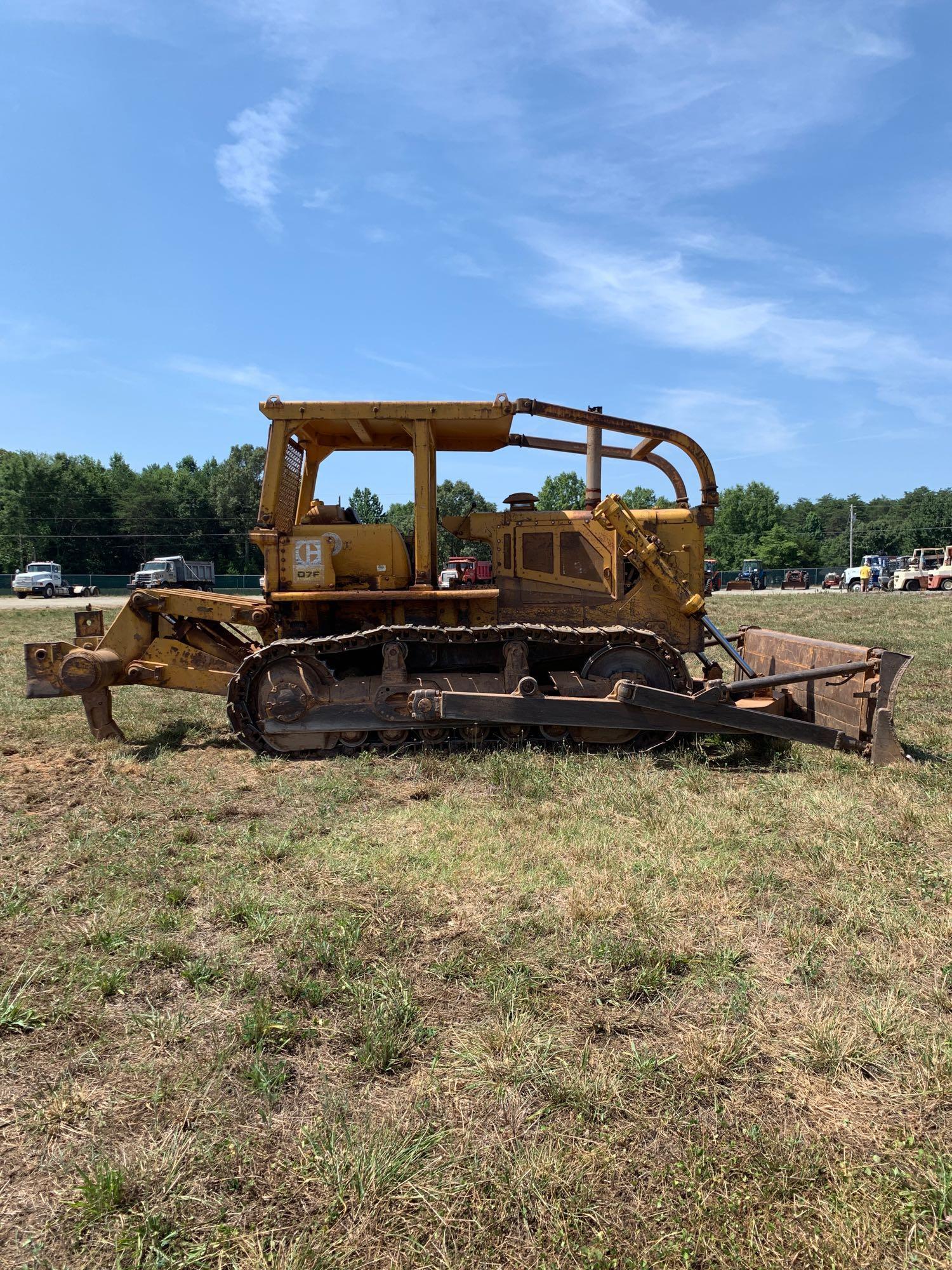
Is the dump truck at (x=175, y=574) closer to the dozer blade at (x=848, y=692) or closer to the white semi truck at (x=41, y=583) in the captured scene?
the white semi truck at (x=41, y=583)

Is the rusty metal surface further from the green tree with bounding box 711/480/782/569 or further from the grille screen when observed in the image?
the green tree with bounding box 711/480/782/569

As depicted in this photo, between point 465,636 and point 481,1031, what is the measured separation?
14.2ft

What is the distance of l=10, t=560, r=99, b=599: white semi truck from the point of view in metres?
46.4

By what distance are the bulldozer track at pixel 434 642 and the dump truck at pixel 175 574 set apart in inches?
1560

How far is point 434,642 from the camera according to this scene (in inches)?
280

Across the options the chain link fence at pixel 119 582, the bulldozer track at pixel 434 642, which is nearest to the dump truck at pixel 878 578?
the chain link fence at pixel 119 582

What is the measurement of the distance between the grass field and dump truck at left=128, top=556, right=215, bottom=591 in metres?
42.6

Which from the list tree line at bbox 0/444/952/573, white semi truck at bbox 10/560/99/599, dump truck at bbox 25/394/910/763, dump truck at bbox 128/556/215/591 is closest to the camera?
dump truck at bbox 25/394/910/763

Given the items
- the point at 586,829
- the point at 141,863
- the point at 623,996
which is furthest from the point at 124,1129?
the point at 586,829

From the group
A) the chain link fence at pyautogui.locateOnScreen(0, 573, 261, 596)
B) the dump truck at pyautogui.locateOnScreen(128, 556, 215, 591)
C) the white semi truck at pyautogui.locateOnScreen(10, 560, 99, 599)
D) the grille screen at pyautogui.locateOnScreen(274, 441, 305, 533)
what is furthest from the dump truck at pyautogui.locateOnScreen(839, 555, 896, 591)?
the grille screen at pyautogui.locateOnScreen(274, 441, 305, 533)

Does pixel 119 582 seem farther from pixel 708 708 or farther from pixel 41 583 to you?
pixel 708 708

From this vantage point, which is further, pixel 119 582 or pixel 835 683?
pixel 119 582

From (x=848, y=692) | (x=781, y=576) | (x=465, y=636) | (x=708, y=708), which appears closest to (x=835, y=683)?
(x=848, y=692)

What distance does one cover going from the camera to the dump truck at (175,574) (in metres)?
45.5
